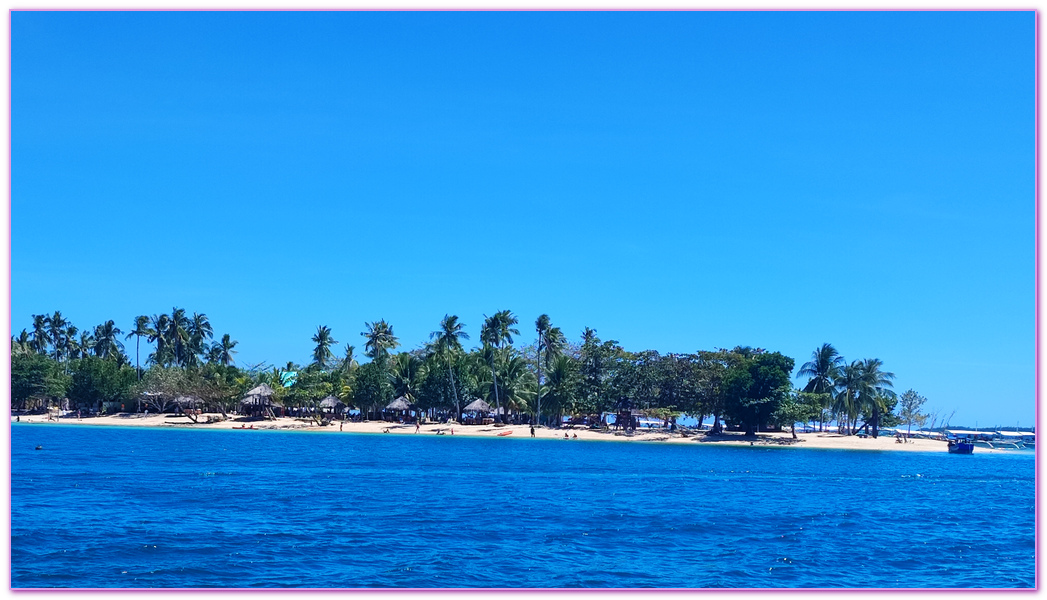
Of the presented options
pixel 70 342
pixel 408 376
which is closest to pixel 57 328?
pixel 70 342

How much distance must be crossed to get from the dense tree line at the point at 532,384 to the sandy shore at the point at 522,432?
6.77 ft

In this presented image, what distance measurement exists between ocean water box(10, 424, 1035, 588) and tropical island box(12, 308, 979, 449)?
29.1m

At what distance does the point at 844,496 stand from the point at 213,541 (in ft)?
87.0

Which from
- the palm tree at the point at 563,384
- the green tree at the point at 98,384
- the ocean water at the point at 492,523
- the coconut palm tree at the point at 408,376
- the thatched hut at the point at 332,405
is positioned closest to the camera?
the ocean water at the point at 492,523

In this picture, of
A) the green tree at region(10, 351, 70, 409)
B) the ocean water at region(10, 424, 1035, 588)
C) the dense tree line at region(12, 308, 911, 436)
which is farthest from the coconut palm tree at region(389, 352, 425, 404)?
the ocean water at region(10, 424, 1035, 588)

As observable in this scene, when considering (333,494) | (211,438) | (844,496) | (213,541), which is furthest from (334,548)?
(211,438)

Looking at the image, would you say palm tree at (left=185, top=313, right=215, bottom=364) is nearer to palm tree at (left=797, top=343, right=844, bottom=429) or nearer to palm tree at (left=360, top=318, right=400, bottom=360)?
palm tree at (left=360, top=318, right=400, bottom=360)

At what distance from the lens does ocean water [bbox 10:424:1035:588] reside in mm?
20844

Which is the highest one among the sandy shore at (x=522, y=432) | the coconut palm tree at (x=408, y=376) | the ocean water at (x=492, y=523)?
the coconut palm tree at (x=408, y=376)

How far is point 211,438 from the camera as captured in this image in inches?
2832

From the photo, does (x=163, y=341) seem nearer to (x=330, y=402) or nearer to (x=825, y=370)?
(x=330, y=402)

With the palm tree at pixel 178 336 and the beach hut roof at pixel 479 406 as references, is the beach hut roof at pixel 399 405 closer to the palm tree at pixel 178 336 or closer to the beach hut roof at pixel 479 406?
the beach hut roof at pixel 479 406

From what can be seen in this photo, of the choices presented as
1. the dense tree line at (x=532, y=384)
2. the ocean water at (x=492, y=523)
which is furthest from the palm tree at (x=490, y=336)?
the ocean water at (x=492, y=523)

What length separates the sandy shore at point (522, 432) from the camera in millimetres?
81000
